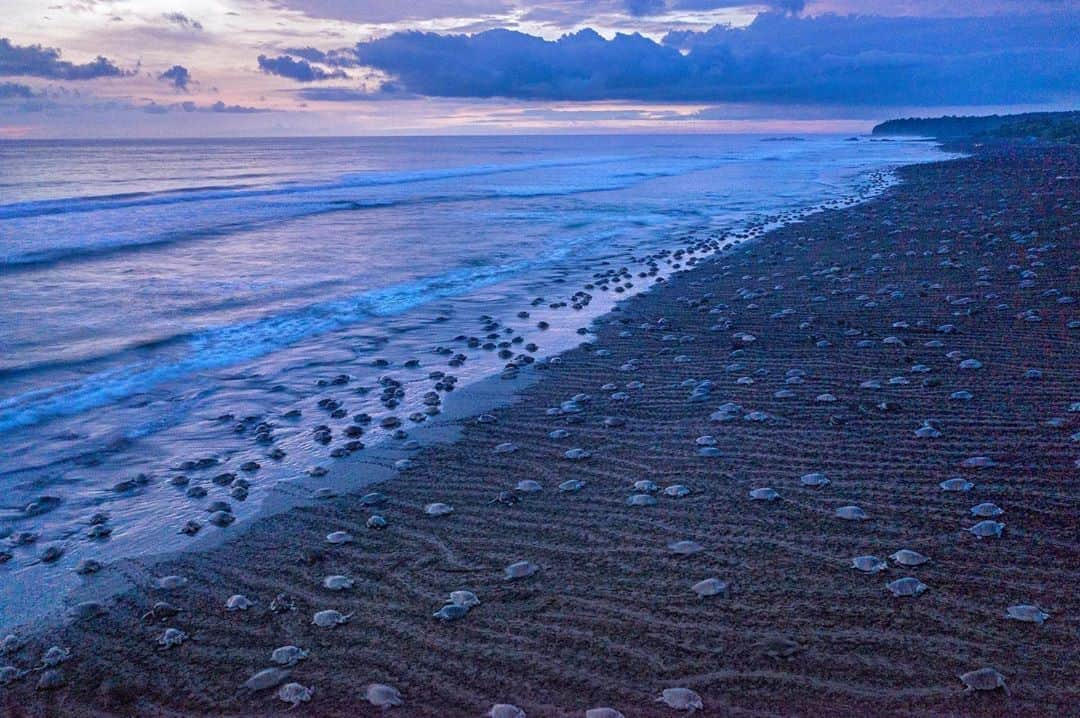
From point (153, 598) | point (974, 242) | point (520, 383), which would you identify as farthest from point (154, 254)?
point (974, 242)

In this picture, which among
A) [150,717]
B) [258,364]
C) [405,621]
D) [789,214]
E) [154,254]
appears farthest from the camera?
[789,214]

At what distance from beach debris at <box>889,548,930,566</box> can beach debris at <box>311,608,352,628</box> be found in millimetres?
3814

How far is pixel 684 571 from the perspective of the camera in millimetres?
5625

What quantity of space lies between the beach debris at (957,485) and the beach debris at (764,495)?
1362mm

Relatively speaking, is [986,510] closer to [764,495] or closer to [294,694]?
[764,495]

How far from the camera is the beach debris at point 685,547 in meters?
5.85

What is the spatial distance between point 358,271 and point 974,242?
50.0 feet

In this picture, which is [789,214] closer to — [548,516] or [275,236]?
[275,236]

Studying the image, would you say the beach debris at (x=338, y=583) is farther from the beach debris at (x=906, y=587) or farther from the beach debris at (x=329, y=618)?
the beach debris at (x=906, y=587)

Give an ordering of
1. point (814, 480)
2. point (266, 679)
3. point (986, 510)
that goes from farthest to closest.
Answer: point (814, 480)
point (986, 510)
point (266, 679)

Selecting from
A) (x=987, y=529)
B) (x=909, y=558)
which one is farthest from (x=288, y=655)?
(x=987, y=529)

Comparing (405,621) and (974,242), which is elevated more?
(974,242)

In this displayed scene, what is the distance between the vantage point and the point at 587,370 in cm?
1090

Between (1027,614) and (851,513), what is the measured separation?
151 cm
